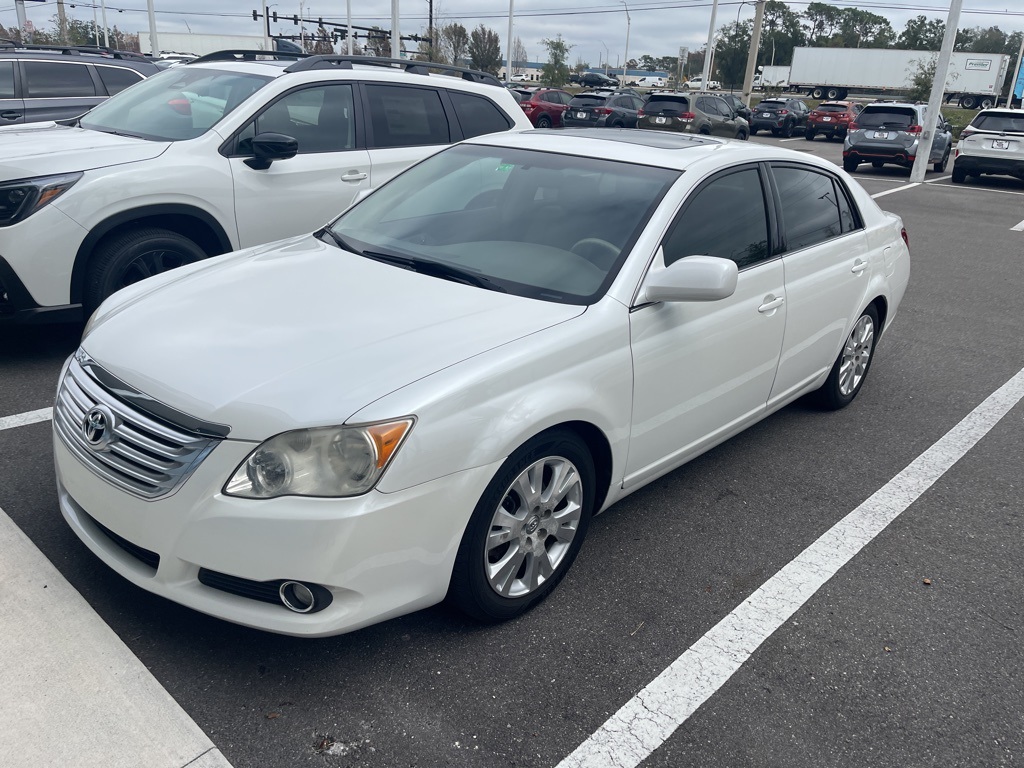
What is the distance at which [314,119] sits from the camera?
236 inches

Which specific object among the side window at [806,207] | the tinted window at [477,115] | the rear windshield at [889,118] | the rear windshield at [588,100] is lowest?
the rear windshield at [588,100]

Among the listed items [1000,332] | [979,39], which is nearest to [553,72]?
[1000,332]

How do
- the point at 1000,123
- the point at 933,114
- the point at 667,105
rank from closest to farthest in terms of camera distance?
the point at 1000,123 < the point at 933,114 < the point at 667,105

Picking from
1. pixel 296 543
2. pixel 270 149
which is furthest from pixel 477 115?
pixel 296 543

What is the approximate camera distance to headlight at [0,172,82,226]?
4727 mm

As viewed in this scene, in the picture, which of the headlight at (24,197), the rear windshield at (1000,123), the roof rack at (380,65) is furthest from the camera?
the rear windshield at (1000,123)

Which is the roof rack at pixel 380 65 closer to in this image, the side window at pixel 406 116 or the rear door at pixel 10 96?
the side window at pixel 406 116

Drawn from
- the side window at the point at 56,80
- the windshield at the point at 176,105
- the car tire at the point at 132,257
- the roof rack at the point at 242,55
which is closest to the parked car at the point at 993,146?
the roof rack at the point at 242,55

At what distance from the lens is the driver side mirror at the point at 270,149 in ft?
17.8

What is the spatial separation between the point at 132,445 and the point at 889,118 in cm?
2091

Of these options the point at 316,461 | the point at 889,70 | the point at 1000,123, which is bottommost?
the point at 316,461

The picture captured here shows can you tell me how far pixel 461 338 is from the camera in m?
2.84

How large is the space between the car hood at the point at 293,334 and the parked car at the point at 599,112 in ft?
82.7

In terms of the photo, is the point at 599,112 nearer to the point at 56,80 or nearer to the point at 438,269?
the point at 56,80
